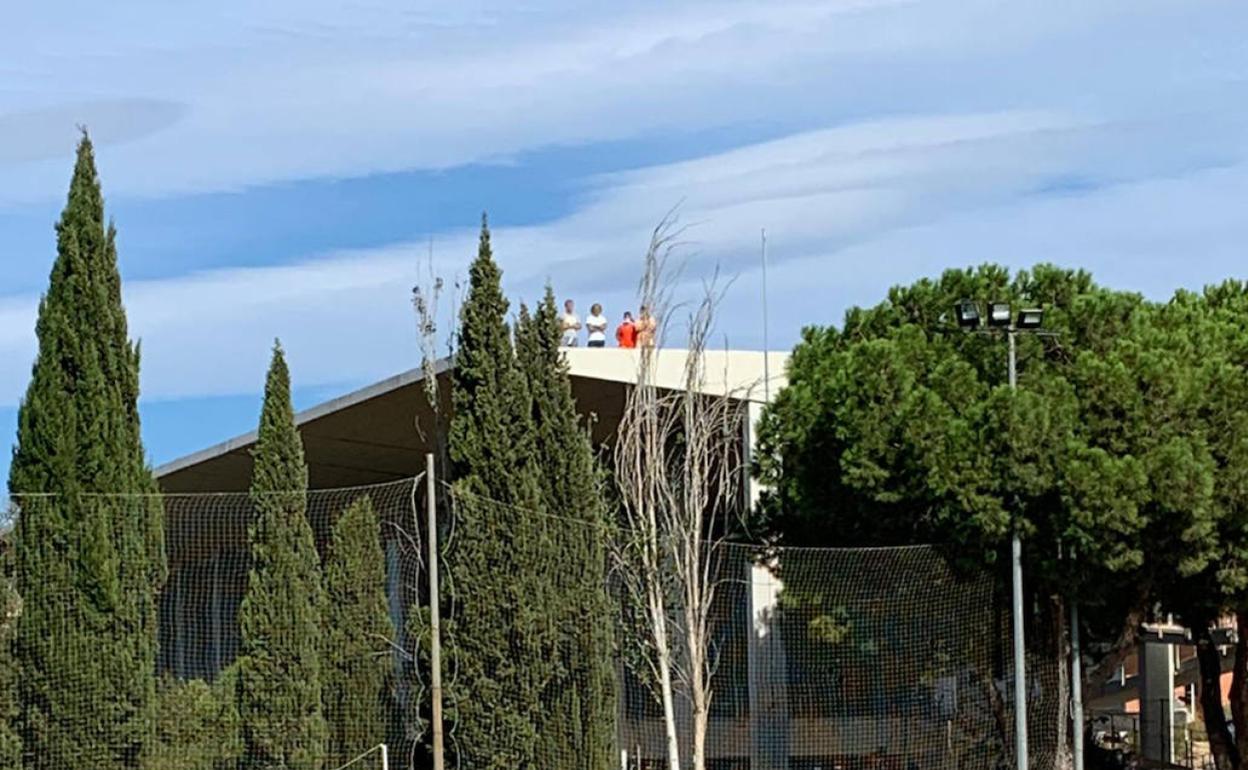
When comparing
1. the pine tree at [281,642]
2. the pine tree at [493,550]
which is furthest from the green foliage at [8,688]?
the pine tree at [493,550]

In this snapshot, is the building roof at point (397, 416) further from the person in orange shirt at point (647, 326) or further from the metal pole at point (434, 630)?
the metal pole at point (434, 630)

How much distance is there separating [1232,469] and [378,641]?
8543 millimetres

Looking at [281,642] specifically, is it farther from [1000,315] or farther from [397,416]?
[397,416]

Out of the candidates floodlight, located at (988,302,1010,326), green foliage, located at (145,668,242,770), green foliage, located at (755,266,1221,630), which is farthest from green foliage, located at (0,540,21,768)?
green foliage, located at (755,266,1221,630)

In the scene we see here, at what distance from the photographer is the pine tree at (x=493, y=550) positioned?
16.9 meters

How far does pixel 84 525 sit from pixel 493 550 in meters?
3.59

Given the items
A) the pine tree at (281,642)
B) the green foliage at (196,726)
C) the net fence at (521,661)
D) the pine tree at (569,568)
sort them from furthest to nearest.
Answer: the pine tree at (569,568) < the pine tree at (281,642) < the green foliage at (196,726) < the net fence at (521,661)

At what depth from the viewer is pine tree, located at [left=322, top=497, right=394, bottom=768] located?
1936 cm

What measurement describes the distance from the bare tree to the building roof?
1.75 ft

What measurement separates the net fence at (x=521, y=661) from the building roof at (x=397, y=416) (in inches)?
51.2

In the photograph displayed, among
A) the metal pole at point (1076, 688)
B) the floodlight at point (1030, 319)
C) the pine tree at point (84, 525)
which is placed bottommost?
the metal pole at point (1076, 688)

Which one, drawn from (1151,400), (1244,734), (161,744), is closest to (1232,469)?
(1151,400)

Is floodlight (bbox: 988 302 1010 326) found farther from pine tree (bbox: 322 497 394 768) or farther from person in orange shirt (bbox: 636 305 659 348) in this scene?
pine tree (bbox: 322 497 394 768)

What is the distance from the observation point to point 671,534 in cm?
2162
